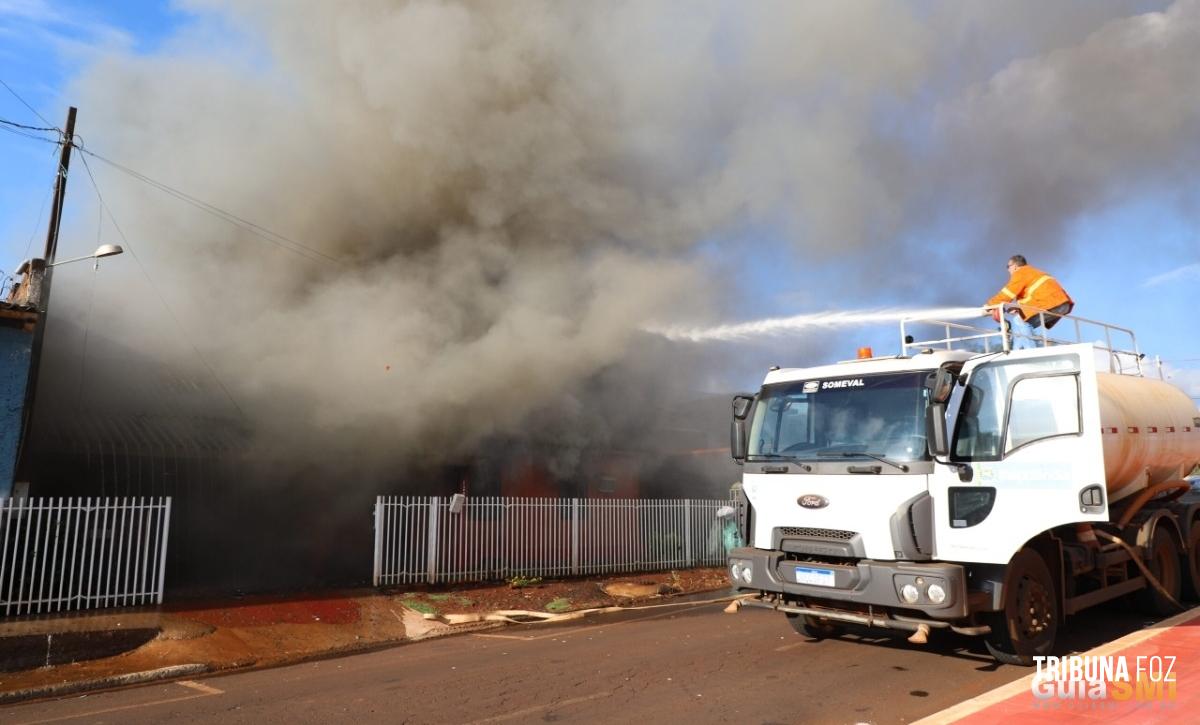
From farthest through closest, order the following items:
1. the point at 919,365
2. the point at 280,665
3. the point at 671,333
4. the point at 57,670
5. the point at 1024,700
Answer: the point at 671,333 → the point at 280,665 → the point at 57,670 → the point at 919,365 → the point at 1024,700

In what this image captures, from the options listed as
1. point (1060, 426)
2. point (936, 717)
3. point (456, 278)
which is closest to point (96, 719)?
point (936, 717)

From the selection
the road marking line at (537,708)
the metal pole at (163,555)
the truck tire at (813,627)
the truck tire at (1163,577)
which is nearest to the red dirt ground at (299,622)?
the metal pole at (163,555)

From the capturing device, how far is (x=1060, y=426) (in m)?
4.87

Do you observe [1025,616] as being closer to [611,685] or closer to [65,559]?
[611,685]

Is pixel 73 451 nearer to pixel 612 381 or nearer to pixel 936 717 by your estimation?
pixel 612 381

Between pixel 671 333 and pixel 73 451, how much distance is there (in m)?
10.4

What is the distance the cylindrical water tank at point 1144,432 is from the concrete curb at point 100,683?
7511mm

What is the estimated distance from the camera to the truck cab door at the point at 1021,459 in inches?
188

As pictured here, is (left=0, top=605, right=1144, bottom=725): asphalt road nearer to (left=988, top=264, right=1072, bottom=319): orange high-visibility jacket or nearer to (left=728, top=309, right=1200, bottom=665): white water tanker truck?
(left=728, top=309, right=1200, bottom=665): white water tanker truck

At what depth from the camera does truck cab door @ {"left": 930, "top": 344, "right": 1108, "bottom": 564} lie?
15.7 feet

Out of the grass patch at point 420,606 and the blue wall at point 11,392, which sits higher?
the blue wall at point 11,392

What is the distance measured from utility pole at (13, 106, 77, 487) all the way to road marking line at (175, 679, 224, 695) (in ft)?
13.5

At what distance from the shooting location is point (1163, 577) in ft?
21.9

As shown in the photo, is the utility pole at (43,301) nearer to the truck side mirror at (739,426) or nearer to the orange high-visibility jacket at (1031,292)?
the truck side mirror at (739,426)
